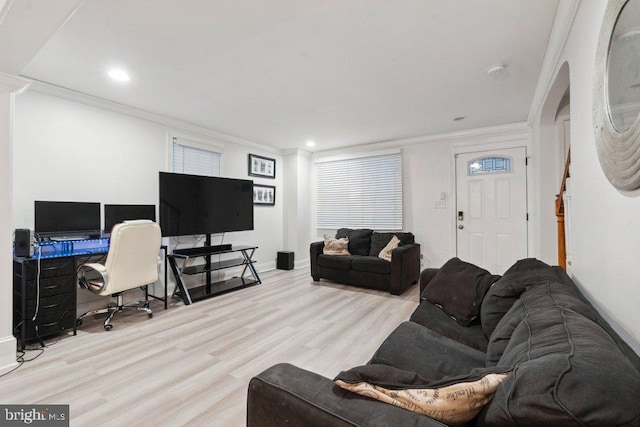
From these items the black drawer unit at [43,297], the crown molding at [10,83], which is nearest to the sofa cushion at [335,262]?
the black drawer unit at [43,297]

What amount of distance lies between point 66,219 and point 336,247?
354 cm

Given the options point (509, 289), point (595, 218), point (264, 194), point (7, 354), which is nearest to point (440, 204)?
point (264, 194)

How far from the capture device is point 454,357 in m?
1.44

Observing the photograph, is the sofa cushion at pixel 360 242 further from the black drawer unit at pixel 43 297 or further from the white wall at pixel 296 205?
the black drawer unit at pixel 43 297

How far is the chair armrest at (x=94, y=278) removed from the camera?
277 cm

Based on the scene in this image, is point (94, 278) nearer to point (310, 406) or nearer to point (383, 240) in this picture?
point (310, 406)

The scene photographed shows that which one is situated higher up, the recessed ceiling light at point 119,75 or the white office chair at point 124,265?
the recessed ceiling light at point 119,75

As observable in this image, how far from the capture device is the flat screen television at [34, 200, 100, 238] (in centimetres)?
278

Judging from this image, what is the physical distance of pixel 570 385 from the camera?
1.95 feet

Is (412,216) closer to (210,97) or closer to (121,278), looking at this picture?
(210,97)

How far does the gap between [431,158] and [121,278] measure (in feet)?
15.7

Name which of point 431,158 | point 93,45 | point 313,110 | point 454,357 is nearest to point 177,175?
point 93,45

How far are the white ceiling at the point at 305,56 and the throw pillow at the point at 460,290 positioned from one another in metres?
1.81

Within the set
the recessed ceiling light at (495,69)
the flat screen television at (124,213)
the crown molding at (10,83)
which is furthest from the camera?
the flat screen television at (124,213)
